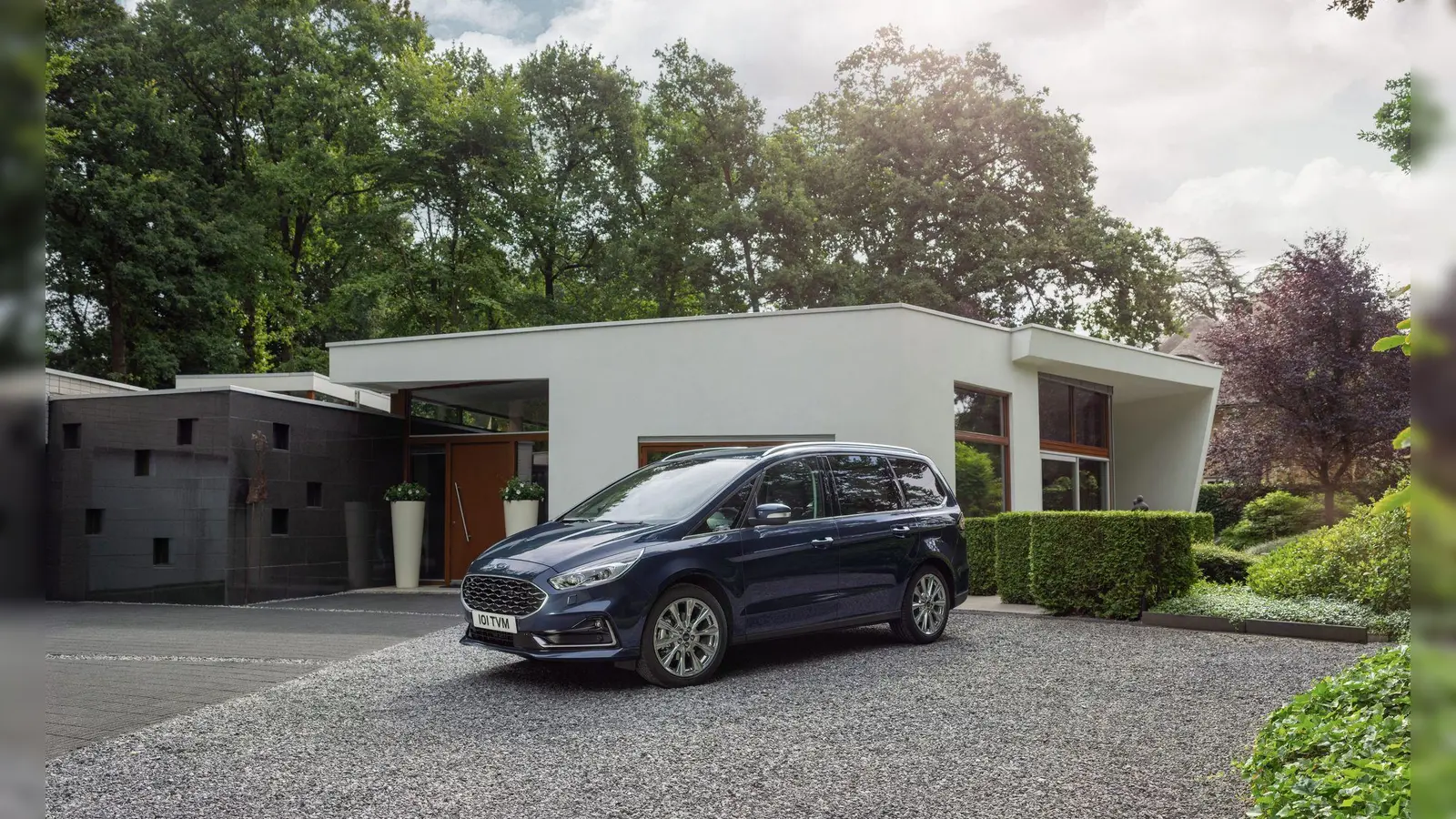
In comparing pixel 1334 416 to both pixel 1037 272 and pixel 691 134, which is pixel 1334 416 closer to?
pixel 1037 272

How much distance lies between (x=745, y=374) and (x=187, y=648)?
8344 mm

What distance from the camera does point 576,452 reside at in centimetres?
1692

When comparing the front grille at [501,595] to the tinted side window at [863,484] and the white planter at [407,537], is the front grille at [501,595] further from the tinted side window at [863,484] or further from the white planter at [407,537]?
the white planter at [407,537]

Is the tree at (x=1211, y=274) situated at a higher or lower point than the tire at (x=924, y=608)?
higher

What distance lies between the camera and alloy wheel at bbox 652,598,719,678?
320 inches

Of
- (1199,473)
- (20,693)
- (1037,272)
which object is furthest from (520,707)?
(1037,272)

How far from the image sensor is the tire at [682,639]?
26.4 feet

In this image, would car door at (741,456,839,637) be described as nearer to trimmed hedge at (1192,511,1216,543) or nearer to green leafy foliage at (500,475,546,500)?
trimmed hedge at (1192,511,1216,543)

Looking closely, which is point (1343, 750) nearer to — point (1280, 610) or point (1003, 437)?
point (1280, 610)

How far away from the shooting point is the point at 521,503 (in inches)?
670

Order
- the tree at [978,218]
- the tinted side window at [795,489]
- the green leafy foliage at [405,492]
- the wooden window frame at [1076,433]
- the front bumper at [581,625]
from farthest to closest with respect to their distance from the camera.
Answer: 1. the tree at [978,218]
2. the wooden window frame at [1076,433]
3. the green leafy foliage at [405,492]
4. the tinted side window at [795,489]
5. the front bumper at [581,625]

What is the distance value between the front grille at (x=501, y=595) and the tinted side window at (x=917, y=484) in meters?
3.86

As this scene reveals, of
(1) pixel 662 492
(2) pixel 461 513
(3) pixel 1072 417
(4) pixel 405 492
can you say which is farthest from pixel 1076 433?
(1) pixel 662 492

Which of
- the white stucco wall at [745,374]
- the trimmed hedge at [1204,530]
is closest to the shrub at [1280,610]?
the trimmed hedge at [1204,530]
